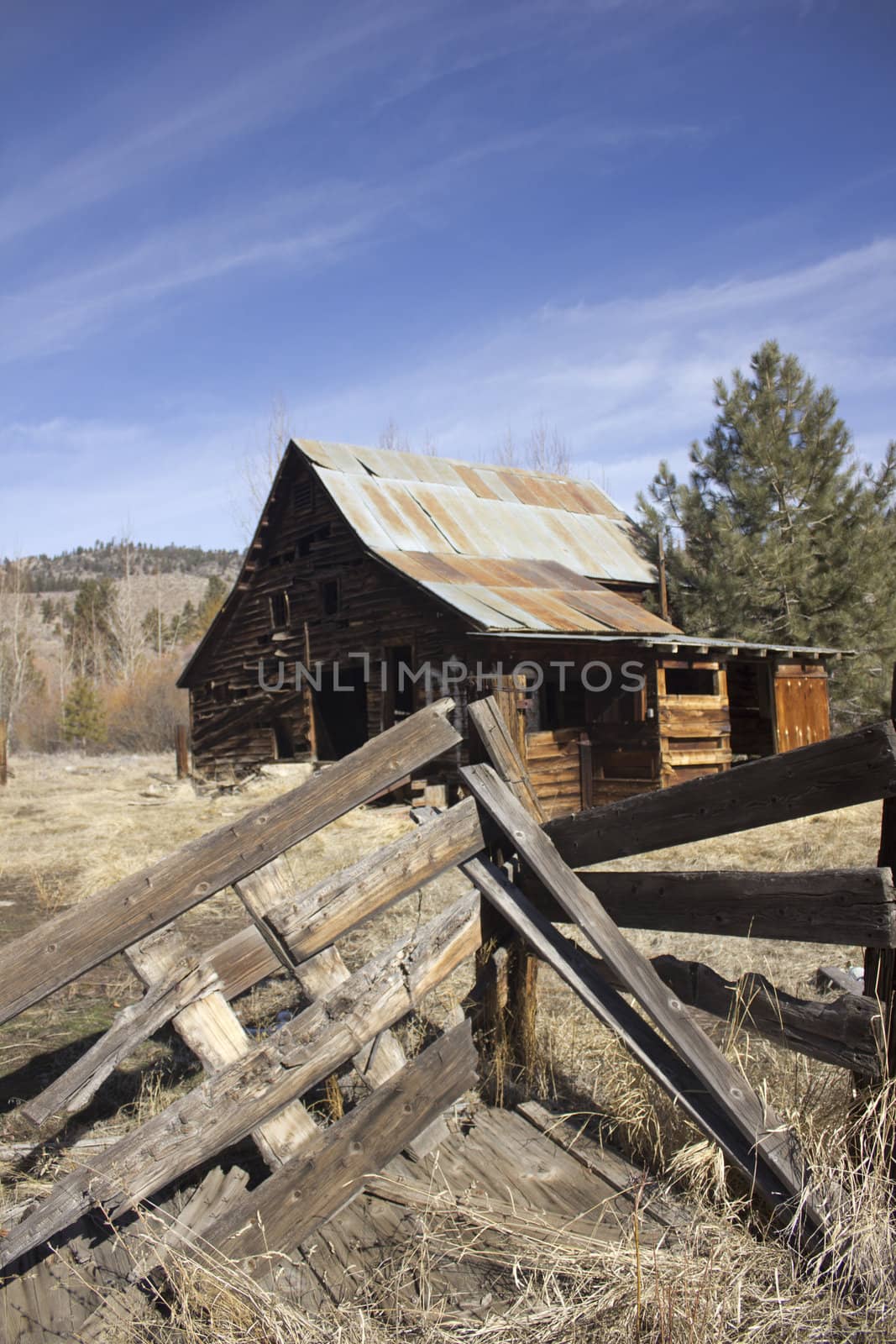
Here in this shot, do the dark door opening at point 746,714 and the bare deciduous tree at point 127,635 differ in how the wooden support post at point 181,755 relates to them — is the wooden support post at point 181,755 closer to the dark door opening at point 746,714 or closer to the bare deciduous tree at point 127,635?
the dark door opening at point 746,714

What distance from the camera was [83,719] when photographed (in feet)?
133

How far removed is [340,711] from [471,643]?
21.6ft

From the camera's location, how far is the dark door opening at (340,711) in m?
18.2

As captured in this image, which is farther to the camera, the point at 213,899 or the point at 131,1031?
the point at 213,899

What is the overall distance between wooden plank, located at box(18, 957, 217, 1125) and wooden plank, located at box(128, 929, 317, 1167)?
1.6 inches

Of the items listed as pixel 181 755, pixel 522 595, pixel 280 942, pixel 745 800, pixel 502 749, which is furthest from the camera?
pixel 181 755

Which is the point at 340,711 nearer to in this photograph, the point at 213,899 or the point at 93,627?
the point at 213,899

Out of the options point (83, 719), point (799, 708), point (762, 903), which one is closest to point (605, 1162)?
point (762, 903)

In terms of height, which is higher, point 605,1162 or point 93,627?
point 93,627

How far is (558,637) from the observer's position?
13.7 metres

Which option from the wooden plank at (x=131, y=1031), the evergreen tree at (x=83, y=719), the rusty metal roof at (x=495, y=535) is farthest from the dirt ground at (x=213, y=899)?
the evergreen tree at (x=83, y=719)

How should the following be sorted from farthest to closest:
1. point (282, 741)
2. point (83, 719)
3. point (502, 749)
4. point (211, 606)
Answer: point (211, 606), point (83, 719), point (282, 741), point (502, 749)

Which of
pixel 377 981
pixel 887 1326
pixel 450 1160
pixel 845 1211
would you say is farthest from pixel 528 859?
pixel 887 1326

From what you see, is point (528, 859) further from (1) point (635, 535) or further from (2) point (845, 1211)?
(1) point (635, 535)
